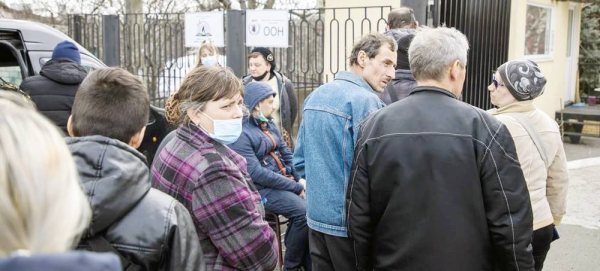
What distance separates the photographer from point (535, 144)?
3.29m

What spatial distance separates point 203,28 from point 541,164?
6.59 meters

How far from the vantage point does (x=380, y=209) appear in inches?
105

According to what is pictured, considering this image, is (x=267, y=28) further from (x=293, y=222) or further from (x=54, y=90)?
(x=293, y=222)

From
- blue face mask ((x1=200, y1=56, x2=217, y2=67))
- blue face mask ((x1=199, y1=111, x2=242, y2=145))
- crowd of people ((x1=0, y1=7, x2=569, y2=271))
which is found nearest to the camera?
crowd of people ((x1=0, y1=7, x2=569, y2=271))

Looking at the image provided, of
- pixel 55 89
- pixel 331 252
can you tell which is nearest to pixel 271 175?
pixel 331 252

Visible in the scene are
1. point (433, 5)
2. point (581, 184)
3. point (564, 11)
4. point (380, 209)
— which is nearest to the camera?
point (380, 209)

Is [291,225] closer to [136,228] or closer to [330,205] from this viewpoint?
[330,205]

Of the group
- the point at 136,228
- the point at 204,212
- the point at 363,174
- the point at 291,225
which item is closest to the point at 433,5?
the point at 291,225

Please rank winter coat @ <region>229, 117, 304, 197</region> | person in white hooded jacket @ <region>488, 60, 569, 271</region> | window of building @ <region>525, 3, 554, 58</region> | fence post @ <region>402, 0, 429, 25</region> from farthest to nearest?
window of building @ <region>525, 3, 554, 58</region> → fence post @ <region>402, 0, 429, 25</region> → winter coat @ <region>229, 117, 304, 197</region> → person in white hooded jacket @ <region>488, 60, 569, 271</region>

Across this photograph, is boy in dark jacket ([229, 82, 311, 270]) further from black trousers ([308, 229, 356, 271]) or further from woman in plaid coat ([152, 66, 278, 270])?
woman in plaid coat ([152, 66, 278, 270])

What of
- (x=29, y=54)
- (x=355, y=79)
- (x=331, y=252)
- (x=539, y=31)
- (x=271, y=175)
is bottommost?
(x=331, y=252)

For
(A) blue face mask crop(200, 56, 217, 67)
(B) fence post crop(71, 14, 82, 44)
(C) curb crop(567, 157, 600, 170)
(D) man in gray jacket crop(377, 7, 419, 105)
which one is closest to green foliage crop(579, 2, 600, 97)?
(C) curb crop(567, 157, 600, 170)

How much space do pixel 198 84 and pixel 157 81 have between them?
25.7 ft

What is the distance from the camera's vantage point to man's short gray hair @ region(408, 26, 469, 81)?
8.57 feet
